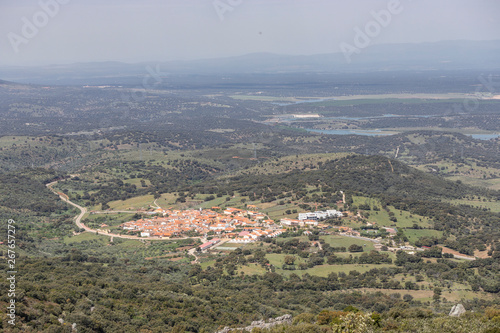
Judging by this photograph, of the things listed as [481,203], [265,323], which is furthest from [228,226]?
[481,203]

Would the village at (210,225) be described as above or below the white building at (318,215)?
below

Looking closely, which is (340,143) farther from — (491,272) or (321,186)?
(491,272)

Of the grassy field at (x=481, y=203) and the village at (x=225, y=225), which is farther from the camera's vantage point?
the grassy field at (x=481, y=203)

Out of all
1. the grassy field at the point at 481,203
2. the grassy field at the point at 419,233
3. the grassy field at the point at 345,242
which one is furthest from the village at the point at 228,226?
the grassy field at the point at 481,203

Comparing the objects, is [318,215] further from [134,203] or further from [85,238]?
[134,203]

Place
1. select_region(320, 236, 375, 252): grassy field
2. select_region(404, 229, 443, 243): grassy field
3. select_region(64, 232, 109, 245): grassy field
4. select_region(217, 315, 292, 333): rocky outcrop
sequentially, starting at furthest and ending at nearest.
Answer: select_region(64, 232, 109, 245): grassy field, select_region(404, 229, 443, 243): grassy field, select_region(320, 236, 375, 252): grassy field, select_region(217, 315, 292, 333): rocky outcrop

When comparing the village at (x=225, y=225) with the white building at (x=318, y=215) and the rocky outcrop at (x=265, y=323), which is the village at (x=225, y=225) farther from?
the rocky outcrop at (x=265, y=323)

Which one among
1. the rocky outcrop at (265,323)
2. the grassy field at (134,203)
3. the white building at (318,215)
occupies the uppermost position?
the rocky outcrop at (265,323)

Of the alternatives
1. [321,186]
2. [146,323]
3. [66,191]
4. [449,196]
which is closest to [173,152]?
[66,191]

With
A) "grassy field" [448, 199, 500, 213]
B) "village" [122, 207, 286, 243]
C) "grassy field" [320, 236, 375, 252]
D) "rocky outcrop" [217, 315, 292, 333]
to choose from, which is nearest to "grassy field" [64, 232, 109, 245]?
"village" [122, 207, 286, 243]

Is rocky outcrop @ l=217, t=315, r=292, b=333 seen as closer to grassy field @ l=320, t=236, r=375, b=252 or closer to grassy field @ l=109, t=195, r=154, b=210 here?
grassy field @ l=320, t=236, r=375, b=252

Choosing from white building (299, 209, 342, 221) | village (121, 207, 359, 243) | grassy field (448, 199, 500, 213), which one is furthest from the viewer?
grassy field (448, 199, 500, 213)
